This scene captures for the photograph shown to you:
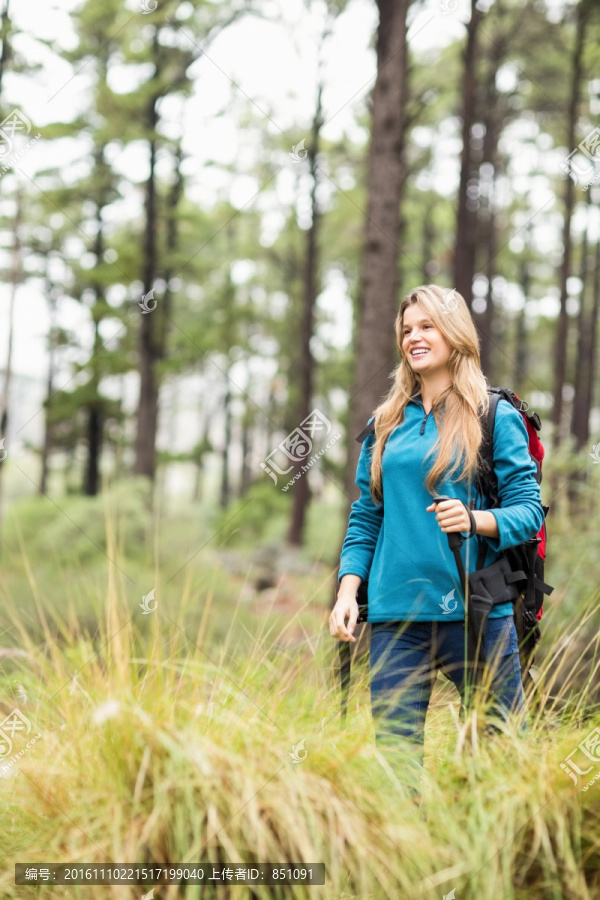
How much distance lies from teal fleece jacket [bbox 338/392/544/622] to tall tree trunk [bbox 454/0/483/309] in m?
7.67

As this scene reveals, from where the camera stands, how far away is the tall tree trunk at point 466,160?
32.2 ft

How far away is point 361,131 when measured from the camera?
55.2ft

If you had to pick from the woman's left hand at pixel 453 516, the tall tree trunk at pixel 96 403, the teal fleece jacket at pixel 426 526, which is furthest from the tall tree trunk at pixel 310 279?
the woman's left hand at pixel 453 516

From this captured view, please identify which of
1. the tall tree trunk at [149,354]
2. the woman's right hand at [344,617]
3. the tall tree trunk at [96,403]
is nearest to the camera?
the woman's right hand at [344,617]

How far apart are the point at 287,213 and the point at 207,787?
17.3 m

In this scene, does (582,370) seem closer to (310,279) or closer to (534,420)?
(310,279)

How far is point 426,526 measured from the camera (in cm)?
234

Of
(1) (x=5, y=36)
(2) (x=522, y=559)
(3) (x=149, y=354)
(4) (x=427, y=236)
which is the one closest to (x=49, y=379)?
(3) (x=149, y=354)

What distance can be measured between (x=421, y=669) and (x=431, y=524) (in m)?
0.44

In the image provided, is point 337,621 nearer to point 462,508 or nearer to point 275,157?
point 462,508

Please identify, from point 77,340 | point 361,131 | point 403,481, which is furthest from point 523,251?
point 403,481

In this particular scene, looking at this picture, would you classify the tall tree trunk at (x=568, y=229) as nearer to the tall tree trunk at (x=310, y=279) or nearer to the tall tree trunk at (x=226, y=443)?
the tall tree trunk at (x=310, y=279)

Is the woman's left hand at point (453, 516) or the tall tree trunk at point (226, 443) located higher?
the woman's left hand at point (453, 516)
